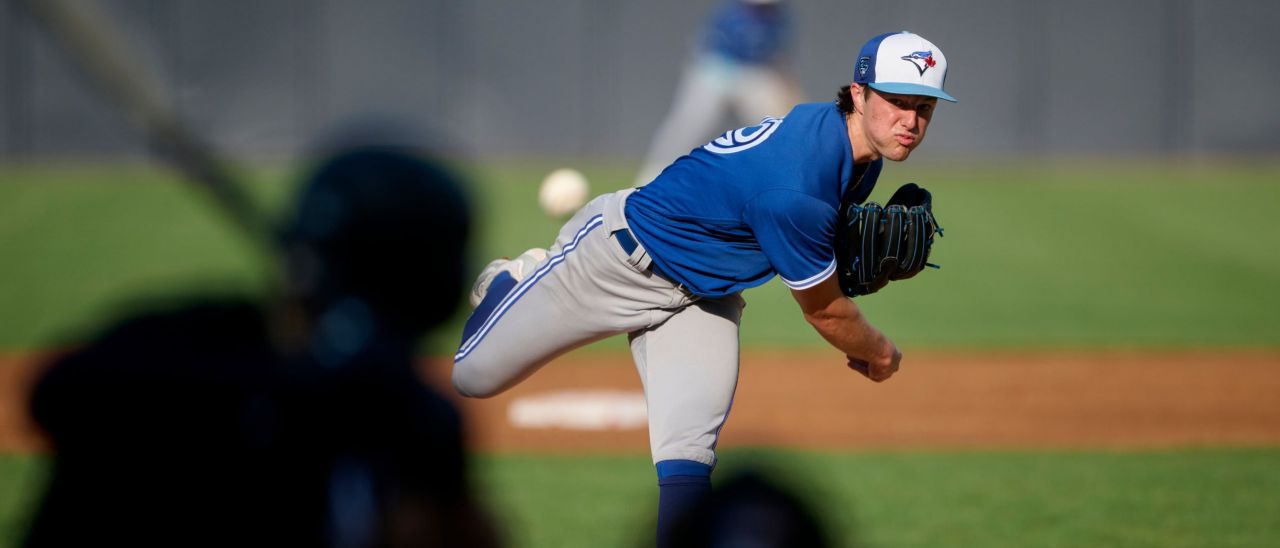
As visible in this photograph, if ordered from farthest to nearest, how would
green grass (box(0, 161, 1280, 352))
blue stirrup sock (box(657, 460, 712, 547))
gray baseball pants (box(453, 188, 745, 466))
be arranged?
1. green grass (box(0, 161, 1280, 352))
2. gray baseball pants (box(453, 188, 745, 466))
3. blue stirrup sock (box(657, 460, 712, 547))

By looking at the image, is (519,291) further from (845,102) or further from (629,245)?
(845,102)

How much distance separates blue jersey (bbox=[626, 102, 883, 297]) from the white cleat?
429 mm

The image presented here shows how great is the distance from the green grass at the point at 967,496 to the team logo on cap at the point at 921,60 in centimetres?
Answer: 180

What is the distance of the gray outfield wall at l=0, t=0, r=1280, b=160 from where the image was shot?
52.8 feet

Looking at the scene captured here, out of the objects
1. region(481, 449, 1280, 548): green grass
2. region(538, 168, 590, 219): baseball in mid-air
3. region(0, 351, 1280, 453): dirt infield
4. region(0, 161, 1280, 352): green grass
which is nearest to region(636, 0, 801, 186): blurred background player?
region(0, 161, 1280, 352): green grass

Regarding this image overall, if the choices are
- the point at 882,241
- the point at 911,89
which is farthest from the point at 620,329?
the point at 911,89

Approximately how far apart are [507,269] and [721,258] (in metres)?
0.80

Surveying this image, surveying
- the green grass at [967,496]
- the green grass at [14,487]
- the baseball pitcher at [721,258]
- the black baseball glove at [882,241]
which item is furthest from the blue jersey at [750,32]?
Answer: the black baseball glove at [882,241]

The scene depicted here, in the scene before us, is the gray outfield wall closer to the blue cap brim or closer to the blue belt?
the blue belt

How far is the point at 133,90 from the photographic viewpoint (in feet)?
3.67

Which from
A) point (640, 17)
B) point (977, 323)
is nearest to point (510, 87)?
point (640, 17)

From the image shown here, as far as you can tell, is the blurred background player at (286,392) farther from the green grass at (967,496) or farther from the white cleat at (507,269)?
the green grass at (967,496)

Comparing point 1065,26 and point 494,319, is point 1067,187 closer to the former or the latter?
point 1065,26

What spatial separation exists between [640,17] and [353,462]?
15545 millimetres
